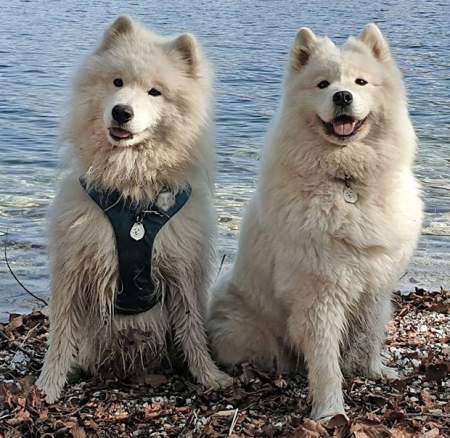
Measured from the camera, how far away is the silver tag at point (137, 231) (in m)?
4.02

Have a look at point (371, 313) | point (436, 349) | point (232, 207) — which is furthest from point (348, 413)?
point (232, 207)

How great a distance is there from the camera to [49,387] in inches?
160

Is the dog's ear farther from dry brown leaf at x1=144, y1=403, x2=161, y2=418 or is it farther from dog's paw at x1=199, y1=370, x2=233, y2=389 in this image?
dry brown leaf at x1=144, y1=403, x2=161, y2=418

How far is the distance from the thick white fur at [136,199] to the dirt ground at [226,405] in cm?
15

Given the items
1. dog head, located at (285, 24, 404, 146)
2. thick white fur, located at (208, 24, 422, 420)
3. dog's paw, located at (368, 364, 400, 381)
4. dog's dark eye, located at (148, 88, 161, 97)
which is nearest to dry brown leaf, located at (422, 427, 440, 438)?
thick white fur, located at (208, 24, 422, 420)

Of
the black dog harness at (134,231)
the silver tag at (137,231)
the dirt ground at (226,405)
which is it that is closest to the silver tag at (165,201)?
the black dog harness at (134,231)

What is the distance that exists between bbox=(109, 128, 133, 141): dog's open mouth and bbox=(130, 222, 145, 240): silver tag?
0.44 metres

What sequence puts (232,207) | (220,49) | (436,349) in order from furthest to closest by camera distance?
1. (220,49)
2. (232,207)
3. (436,349)

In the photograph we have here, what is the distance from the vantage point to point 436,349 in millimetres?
4621

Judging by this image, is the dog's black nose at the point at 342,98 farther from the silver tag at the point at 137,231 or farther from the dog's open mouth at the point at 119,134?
the silver tag at the point at 137,231

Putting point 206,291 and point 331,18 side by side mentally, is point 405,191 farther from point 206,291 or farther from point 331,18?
point 331,18

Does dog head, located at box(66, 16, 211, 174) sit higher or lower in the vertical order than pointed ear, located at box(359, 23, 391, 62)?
lower

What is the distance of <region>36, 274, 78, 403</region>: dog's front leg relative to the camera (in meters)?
4.12

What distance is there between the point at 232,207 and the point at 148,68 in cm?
386
